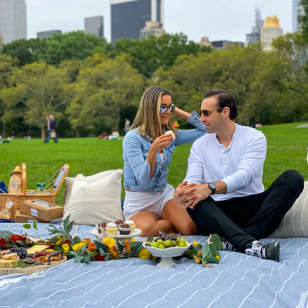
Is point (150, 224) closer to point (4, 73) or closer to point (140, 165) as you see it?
point (140, 165)

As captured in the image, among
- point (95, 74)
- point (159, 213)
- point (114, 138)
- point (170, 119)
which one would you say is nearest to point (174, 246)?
point (159, 213)

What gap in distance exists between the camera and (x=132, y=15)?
156m

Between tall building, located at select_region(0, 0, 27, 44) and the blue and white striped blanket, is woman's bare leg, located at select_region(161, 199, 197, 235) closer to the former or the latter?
the blue and white striped blanket

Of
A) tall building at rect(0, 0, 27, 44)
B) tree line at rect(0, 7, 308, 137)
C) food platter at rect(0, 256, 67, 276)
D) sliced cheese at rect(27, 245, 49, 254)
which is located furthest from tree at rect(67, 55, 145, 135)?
tall building at rect(0, 0, 27, 44)

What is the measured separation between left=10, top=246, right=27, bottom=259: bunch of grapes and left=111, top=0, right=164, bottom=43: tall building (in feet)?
500

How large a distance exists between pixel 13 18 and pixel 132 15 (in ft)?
122

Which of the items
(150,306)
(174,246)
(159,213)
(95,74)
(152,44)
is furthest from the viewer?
(152,44)

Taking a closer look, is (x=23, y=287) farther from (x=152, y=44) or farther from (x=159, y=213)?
(x=152, y=44)

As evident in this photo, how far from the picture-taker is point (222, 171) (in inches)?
144

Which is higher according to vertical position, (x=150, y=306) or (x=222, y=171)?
(x=222, y=171)

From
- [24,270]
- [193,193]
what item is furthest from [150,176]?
[24,270]

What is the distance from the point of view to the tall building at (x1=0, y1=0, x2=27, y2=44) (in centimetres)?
15357

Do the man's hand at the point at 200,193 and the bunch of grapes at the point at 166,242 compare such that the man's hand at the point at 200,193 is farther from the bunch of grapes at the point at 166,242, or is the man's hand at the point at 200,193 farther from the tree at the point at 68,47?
the tree at the point at 68,47

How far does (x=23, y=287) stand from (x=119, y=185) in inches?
86.5
